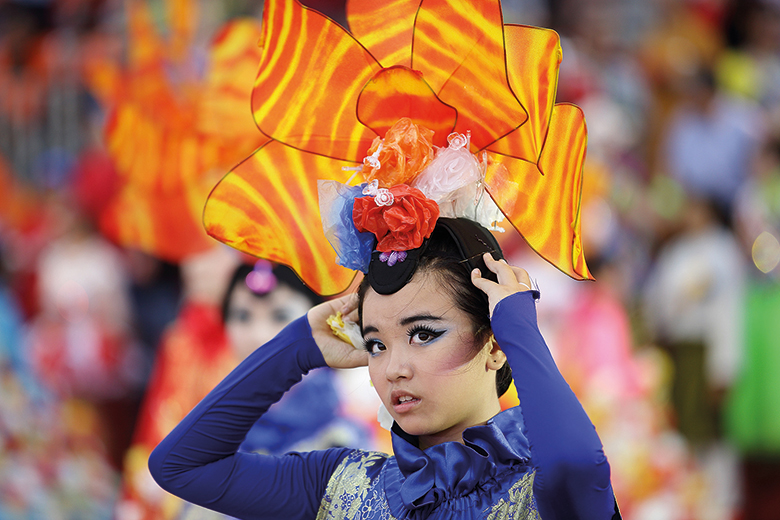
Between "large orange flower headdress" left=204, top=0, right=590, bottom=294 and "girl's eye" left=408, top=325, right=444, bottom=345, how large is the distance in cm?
14

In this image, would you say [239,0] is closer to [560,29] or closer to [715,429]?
[560,29]

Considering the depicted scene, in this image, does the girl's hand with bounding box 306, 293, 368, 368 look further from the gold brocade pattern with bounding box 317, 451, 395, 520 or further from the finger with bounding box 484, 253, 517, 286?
the finger with bounding box 484, 253, 517, 286

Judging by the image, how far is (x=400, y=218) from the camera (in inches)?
63.3

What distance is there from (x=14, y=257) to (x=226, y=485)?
580 cm

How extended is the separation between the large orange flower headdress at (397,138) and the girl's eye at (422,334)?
0.14 meters

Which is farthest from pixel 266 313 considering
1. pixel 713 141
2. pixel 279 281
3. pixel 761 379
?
pixel 713 141

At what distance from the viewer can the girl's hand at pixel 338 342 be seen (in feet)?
6.00

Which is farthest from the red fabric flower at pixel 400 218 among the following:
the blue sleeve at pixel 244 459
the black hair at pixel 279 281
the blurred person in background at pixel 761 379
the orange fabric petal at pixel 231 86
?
the blurred person in background at pixel 761 379

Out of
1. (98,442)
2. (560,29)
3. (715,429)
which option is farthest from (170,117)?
(560,29)

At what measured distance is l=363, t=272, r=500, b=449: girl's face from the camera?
5.22 feet

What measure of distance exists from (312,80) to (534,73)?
1.43 ft

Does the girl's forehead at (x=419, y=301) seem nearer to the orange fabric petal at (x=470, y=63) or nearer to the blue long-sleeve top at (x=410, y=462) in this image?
the blue long-sleeve top at (x=410, y=462)

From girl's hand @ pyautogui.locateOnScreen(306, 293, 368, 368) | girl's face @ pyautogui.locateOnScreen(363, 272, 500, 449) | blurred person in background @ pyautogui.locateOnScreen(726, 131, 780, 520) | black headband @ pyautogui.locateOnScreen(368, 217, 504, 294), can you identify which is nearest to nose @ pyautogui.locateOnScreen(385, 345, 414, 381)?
girl's face @ pyautogui.locateOnScreen(363, 272, 500, 449)

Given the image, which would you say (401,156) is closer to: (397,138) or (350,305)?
(397,138)
